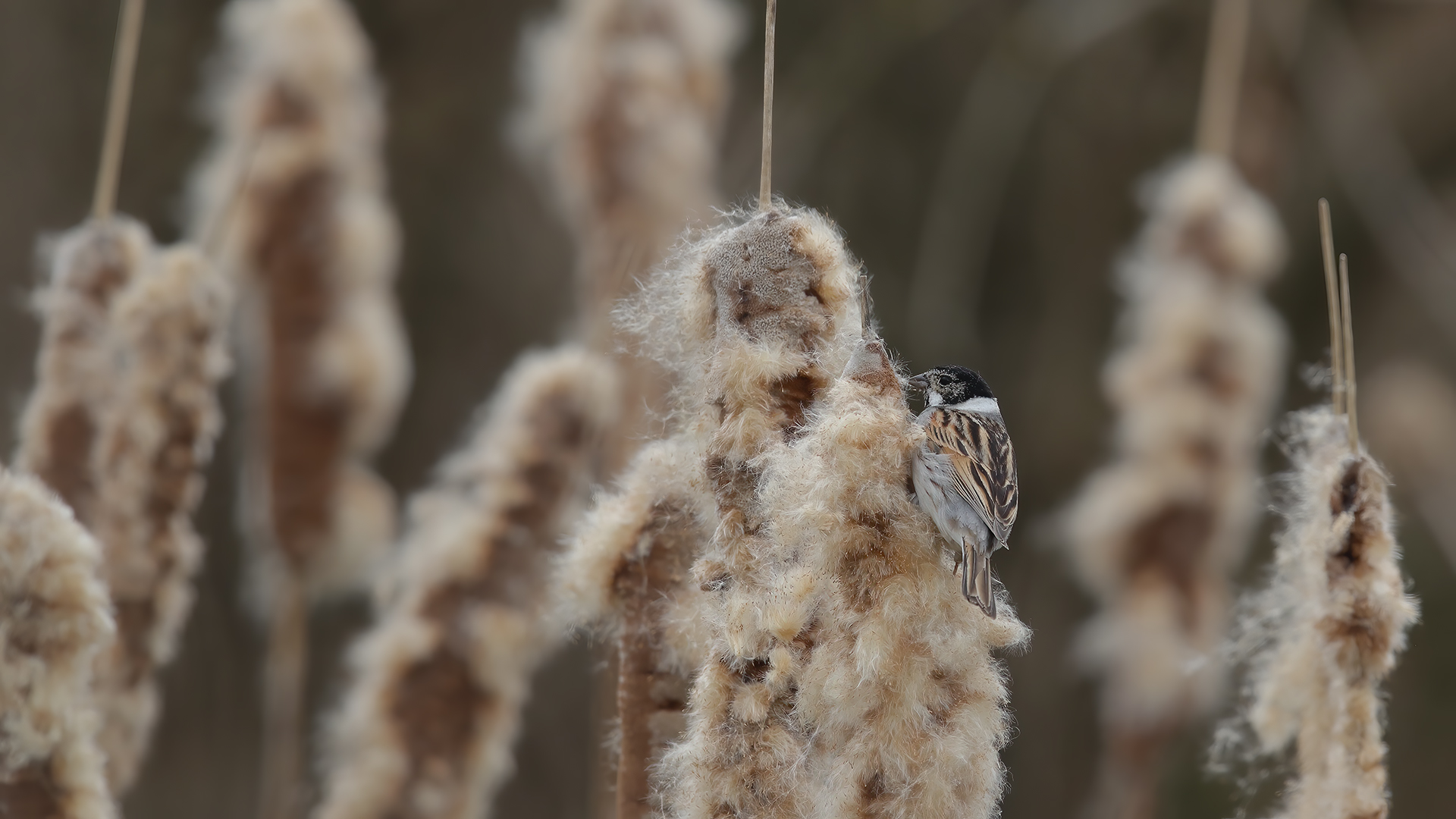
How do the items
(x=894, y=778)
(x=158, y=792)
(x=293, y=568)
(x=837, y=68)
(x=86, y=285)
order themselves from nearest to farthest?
(x=894, y=778), (x=86, y=285), (x=293, y=568), (x=837, y=68), (x=158, y=792)

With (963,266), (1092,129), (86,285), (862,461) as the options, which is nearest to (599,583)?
(862,461)

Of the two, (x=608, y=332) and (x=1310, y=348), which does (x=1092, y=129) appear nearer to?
(x=1310, y=348)

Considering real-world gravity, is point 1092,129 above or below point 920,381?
above

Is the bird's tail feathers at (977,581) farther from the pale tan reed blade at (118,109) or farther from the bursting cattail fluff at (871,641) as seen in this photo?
the pale tan reed blade at (118,109)

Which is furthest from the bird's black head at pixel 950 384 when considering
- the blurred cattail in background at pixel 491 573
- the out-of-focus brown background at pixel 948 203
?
the out-of-focus brown background at pixel 948 203

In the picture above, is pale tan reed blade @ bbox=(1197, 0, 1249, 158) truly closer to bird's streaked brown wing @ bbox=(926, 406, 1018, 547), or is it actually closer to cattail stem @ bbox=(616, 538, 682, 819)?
bird's streaked brown wing @ bbox=(926, 406, 1018, 547)

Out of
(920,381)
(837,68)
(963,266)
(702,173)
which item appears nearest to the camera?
(920,381)

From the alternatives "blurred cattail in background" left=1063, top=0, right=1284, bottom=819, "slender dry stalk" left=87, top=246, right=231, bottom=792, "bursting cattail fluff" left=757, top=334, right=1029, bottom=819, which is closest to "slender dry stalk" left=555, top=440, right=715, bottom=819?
"bursting cattail fluff" left=757, top=334, right=1029, bottom=819
